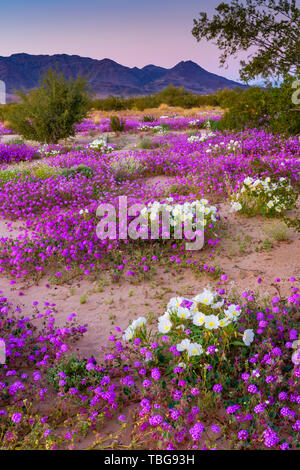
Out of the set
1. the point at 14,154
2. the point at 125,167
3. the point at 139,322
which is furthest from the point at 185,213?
the point at 14,154

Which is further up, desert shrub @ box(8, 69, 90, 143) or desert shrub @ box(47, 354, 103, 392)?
desert shrub @ box(8, 69, 90, 143)

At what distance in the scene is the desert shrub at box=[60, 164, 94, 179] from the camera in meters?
10.1

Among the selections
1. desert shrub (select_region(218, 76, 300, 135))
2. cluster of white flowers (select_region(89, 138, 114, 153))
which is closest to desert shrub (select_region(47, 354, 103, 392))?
desert shrub (select_region(218, 76, 300, 135))

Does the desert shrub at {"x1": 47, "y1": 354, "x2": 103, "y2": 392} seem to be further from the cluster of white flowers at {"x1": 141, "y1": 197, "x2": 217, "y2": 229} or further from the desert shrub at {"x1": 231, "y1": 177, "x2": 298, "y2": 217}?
the desert shrub at {"x1": 231, "y1": 177, "x2": 298, "y2": 217}

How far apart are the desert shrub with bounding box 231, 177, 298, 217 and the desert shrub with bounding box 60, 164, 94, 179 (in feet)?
16.0

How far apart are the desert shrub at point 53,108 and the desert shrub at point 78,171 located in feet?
20.5

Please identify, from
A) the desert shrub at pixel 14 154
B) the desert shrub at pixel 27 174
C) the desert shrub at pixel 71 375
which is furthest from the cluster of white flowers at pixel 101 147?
the desert shrub at pixel 71 375

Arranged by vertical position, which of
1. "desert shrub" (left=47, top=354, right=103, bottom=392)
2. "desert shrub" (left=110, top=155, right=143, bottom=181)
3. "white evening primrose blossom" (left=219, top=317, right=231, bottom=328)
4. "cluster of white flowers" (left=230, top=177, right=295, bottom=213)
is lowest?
"desert shrub" (left=47, top=354, right=103, bottom=392)

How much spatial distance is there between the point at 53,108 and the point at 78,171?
7.23 meters

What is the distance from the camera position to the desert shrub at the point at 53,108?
16.1 meters

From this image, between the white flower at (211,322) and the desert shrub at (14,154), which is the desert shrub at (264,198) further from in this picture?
the desert shrub at (14,154)

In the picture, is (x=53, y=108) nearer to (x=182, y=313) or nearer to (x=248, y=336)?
(x=182, y=313)

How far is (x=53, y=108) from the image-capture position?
16.2 m

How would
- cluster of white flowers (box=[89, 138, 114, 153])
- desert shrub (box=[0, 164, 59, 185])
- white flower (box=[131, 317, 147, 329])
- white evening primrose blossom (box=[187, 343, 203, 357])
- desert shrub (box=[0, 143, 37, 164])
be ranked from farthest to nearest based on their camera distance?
desert shrub (box=[0, 143, 37, 164]) → cluster of white flowers (box=[89, 138, 114, 153]) → desert shrub (box=[0, 164, 59, 185]) → white flower (box=[131, 317, 147, 329]) → white evening primrose blossom (box=[187, 343, 203, 357])
